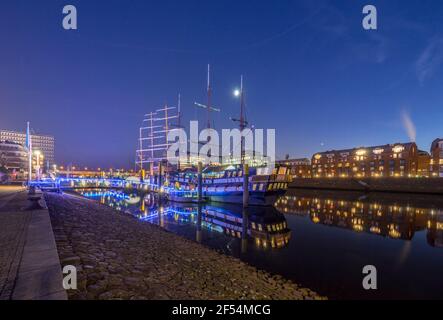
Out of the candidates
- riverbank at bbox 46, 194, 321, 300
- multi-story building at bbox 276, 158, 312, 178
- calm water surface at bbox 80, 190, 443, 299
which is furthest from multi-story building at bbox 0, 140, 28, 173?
multi-story building at bbox 276, 158, 312, 178

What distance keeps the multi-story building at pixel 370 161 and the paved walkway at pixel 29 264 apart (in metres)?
93.9

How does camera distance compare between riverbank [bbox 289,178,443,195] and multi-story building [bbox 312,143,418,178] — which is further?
multi-story building [bbox 312,143,418,178]

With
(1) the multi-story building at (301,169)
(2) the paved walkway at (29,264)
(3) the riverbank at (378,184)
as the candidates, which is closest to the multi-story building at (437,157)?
(3) the riverbank at (378,184)

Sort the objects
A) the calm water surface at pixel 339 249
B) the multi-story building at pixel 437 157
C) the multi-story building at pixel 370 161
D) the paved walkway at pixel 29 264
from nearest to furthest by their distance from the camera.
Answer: the paved walkway at pixel 29 264
the calm water surface at pixel 339 249
the multi-story building at pixel 437 157
the multi-story building at pixel 370 161

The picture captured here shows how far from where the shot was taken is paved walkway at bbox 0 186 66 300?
4496mm

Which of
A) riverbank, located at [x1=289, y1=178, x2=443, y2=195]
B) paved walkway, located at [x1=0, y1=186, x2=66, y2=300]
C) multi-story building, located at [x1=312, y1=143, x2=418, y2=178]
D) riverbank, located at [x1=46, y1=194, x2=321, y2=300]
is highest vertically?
multi-story building, located at [x1=312, y1=143, x2=418, y2=178]

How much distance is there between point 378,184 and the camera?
67.0 metres

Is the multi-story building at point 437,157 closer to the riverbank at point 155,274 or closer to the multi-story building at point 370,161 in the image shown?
the multi-story building at point 370,161

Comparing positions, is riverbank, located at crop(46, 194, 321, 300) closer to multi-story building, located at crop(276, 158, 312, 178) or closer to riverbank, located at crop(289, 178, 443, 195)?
riverbank, located at crop(289, 178, 443, 195)

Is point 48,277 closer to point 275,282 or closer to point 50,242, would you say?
point 50,242

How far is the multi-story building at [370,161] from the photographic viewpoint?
8806cm

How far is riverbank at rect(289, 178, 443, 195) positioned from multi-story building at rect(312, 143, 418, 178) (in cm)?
1425

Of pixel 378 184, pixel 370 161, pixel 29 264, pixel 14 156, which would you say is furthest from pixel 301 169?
pixel 14 156
